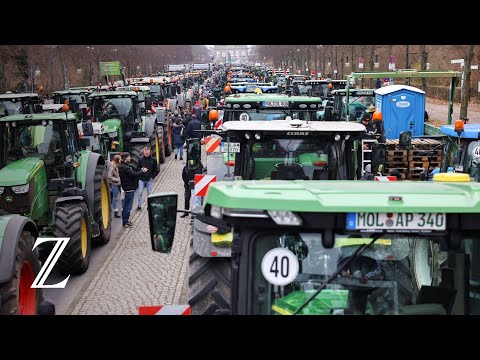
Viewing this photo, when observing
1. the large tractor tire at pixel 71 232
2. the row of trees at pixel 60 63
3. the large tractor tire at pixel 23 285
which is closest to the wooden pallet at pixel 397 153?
the large tractor tire at pixel 71 232

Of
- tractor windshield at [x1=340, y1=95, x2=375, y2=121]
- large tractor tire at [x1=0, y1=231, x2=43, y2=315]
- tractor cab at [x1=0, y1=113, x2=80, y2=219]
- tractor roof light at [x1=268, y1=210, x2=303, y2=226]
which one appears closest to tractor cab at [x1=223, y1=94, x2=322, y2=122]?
tractor cab at [x1=0, y1=113, x2=80, y2=219]

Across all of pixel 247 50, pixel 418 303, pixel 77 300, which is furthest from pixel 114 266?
pixel 247 50

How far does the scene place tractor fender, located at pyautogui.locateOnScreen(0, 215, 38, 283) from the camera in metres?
7.80

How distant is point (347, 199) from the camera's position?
406 centimetres

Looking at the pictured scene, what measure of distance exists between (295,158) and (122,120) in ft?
41.7

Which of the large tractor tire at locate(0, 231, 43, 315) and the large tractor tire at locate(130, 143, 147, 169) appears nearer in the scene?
the large tractor tire at locate(0, 231, 43, 315)

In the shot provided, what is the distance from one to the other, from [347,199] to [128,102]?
1718 cm

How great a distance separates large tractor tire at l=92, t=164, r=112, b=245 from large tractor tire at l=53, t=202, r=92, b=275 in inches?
39.1

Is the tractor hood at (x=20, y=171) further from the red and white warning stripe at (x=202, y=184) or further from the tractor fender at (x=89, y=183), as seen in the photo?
the red and white warning stripe at (x=202, y=184)

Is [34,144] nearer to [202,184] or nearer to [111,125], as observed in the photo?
[202,184]

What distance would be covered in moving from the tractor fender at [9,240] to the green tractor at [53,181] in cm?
238

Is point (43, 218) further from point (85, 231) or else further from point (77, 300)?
point (77, 300)

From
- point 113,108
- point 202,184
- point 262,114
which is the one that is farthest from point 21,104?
point 202,184

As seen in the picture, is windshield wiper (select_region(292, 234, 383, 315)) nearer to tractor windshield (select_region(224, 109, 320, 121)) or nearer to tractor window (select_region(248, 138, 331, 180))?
tractor window (select_region(248, 138, 331, 180))
